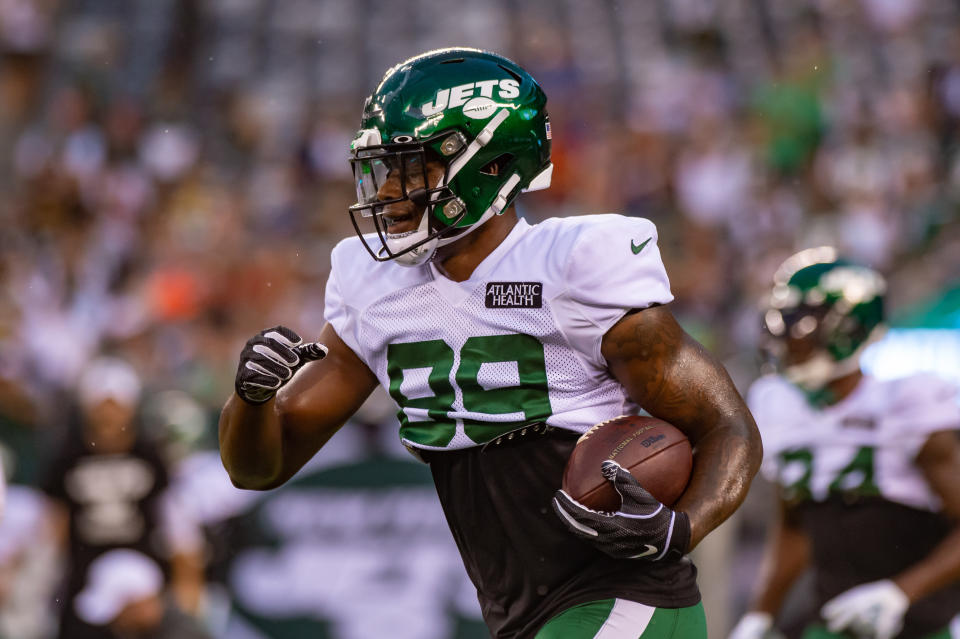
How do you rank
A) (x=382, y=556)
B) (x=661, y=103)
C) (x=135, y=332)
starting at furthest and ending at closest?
(x=661, y=103) → (x=135, y=332) → (x=382, y=556)

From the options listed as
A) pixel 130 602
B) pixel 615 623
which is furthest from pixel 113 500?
pixel 615 623

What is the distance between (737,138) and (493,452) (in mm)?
6960

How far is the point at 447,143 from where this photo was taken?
2.76 metres

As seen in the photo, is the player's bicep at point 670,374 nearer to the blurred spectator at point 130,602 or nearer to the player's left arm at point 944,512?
the player's left arm at point 944,512

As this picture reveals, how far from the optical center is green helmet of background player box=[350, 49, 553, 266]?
2.75 m

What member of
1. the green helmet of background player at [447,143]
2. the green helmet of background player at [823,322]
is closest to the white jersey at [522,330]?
the green helmet of background player at [447,143]

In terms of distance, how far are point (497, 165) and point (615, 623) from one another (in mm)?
1009

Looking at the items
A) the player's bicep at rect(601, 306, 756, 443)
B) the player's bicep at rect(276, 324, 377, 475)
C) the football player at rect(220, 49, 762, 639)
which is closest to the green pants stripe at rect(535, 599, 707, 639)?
the football player at rect(220, 49, 762, 639)

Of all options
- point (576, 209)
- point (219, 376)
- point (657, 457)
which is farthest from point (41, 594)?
point (657, 457)

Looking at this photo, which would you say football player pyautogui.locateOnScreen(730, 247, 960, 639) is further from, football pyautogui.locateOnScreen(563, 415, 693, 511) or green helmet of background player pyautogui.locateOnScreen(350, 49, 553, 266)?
green helmet of background player pyautogui.locateOnScreen(350, 49, 553, 266)

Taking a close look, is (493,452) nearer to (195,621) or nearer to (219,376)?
(195,621)

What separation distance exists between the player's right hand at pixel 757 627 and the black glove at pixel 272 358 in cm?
236

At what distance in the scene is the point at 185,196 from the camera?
9.88 m

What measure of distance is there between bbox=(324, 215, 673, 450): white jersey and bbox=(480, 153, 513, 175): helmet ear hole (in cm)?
14
